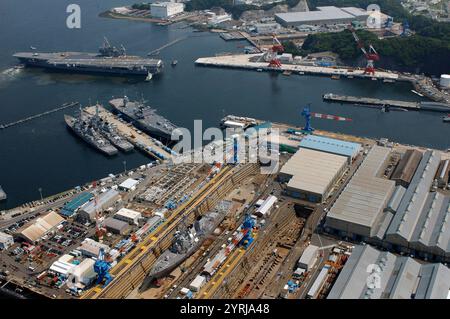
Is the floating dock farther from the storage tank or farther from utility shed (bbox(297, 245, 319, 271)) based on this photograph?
utility shed (bbox(297, 245, 319, 271))

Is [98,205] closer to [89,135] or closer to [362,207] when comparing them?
[89,135]

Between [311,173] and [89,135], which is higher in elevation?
[311,173]

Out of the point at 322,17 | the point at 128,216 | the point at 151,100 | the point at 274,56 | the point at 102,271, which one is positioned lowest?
the point at 102,271

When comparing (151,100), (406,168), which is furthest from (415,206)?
(151,100)

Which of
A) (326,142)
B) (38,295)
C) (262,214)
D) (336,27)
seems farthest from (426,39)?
(38,295)

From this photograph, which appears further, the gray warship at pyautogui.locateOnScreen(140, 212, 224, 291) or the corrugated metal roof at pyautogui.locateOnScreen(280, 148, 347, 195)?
the corrugated metal roof at pyautogui.locateOnScreen(280, 148, 347, 195)

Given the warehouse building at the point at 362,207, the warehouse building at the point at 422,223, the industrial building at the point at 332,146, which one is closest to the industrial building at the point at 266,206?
the warehouse building at the point at 362,207

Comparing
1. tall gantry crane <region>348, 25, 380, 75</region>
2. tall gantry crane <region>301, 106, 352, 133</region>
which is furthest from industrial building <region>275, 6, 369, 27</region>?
tall gantry crane <region>301, 106, 352, 133</region>

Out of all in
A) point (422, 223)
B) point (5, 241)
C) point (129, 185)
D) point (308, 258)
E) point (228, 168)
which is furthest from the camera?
point (228, 168)
